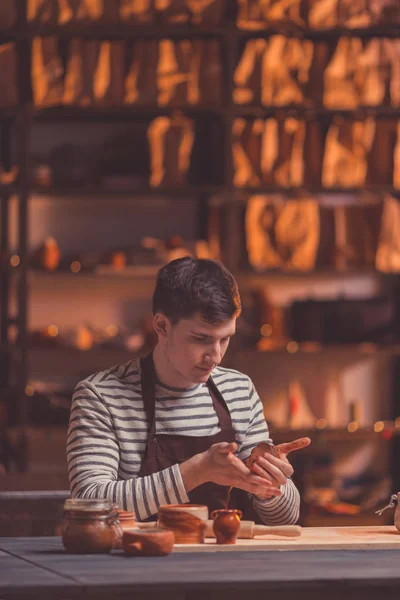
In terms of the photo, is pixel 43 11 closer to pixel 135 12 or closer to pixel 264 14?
pixel 135 12

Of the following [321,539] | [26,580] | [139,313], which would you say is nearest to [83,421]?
[321,539]

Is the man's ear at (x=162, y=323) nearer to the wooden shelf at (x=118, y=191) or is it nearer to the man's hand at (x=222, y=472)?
the man's hand at (x=222, y=472)

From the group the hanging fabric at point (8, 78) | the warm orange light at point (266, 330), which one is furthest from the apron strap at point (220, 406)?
the hanging fabric at point (8, 78)

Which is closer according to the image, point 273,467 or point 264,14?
point 273,467

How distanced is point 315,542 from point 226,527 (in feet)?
0.62

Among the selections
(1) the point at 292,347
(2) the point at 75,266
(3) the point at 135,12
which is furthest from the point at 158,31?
(1) the point at 292,347

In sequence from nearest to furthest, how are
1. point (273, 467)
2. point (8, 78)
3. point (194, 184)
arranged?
1. point (273, 467)
2. point (8, 78)
3. point (194, 184)

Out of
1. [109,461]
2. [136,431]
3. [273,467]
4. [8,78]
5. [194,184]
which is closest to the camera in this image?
[273,467]

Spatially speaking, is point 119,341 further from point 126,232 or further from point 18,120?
point 18,120

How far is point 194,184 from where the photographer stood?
5.32 metres

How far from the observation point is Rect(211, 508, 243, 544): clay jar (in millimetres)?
2383

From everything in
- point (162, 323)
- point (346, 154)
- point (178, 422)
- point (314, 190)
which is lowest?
point (178, 422)

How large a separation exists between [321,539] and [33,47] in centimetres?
325

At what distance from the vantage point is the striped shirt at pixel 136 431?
8.35ft
